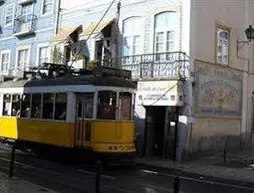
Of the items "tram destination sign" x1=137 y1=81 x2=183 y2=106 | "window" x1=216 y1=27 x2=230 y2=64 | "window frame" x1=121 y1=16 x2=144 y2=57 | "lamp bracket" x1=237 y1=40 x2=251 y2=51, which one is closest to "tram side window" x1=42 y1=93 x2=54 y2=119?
"tram destination sign" x1=137 y1=81 x2=183 y2=106

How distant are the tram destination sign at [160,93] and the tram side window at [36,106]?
16.7 ft

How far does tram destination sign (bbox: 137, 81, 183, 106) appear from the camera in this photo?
23.2 m

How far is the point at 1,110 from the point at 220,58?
10383 mm

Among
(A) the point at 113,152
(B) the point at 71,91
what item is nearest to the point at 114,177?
(A) the point at 113,152

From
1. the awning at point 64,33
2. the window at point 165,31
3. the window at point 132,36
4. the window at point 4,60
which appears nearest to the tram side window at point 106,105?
the window at point 165,31

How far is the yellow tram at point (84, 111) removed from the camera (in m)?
19.1

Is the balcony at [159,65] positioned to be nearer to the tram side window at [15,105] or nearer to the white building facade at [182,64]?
the white building facade at [182,64]

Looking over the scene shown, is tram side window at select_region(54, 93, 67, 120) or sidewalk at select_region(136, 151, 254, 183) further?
tram side window at select_region(54, 93, 67, 120)

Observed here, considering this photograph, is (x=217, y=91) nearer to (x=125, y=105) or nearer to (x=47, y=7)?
(x=125, y=105)

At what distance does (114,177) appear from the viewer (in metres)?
16.7

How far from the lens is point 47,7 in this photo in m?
33.4

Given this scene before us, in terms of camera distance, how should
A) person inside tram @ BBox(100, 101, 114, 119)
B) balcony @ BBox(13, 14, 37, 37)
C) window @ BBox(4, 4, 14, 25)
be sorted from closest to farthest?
person inside tram @ BBox(100, 101, 114, 119)
balcony @ BBox(13, 14, 37, 37)
window @ BBox(4, 4, 14, 25)

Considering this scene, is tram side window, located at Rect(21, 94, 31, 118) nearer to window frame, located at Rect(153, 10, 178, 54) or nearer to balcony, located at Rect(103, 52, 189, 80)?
balcony, located at Rect(103, 52, 189, 80)

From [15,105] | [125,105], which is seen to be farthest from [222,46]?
[15,105]
